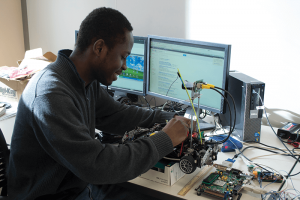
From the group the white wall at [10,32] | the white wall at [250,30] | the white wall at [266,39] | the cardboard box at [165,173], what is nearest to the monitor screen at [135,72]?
the white wall at [250,30]

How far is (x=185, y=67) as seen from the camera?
1.67 m

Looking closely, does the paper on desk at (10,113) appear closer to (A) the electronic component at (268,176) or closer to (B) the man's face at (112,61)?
(B) the man's face at (112,61)

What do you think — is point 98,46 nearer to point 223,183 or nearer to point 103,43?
point 103,43

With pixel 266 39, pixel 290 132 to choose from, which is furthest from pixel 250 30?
pixel 290 132

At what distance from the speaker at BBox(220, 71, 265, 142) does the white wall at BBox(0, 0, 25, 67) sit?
2327 mm

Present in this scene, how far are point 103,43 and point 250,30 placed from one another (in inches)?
45.4

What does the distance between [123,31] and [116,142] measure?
65 cm

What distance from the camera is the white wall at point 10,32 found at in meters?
2.71

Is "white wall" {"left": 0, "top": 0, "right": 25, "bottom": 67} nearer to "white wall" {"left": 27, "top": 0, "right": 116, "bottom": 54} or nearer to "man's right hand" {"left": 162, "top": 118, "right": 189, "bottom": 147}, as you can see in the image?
"white wall" {"left": 27, "top": 0, "right": 116, "bottom": 54}

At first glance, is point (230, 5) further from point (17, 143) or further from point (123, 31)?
point (17, 143)

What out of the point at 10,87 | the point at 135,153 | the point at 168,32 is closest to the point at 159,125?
the point at 135,153

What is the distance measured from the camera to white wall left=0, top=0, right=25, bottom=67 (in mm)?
2705

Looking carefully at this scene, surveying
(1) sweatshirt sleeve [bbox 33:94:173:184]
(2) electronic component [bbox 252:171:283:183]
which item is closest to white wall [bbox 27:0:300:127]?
(2) electronic component [bbox 252:171:283:183]

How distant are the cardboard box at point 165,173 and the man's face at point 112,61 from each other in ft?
1.45
